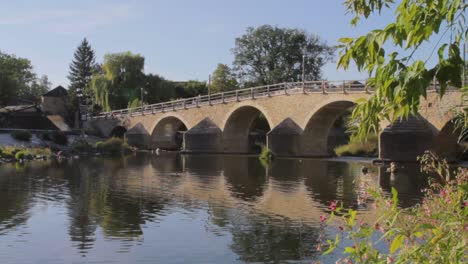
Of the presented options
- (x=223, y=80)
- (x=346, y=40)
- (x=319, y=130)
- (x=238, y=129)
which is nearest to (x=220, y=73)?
(x=223, y=80)

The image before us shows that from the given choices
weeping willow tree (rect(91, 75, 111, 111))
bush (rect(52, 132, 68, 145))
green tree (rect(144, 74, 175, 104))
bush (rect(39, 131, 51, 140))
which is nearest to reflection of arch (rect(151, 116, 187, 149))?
bush (rect(52, 132, 68, 145))

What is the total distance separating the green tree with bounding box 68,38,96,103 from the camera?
72019mm

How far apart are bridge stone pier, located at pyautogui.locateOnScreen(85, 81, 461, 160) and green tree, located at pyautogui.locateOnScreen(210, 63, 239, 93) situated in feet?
42.6

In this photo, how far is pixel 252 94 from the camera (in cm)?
4253

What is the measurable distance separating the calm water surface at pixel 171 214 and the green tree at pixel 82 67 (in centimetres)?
4864

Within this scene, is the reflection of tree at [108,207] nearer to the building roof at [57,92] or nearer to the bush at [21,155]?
the bush at [21,155]

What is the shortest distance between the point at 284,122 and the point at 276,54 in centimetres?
2740

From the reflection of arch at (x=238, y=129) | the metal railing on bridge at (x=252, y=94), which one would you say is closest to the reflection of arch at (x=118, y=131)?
the metal railing on bridge at (x=252, y=94)

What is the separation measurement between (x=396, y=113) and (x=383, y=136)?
27.2 metres

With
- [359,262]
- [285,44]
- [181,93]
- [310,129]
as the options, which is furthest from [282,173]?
[181,93]

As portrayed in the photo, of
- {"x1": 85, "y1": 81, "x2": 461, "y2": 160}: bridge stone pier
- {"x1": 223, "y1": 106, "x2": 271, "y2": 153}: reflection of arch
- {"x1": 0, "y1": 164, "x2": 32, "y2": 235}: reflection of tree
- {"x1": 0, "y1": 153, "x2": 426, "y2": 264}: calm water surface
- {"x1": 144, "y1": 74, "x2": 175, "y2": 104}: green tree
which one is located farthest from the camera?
{"x1": 144, "y1": 74, "x2": 175, "y2": 104}: green tree

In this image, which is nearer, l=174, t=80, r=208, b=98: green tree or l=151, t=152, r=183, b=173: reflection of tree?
l=151, t=152, r=183, b=173: reflection of tree

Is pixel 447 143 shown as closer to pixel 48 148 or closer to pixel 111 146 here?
pixel 111 146

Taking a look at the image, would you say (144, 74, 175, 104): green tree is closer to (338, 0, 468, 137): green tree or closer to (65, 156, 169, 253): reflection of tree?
(65, 156, 169, 253): reflection of tree
